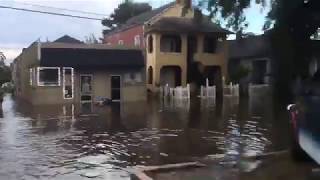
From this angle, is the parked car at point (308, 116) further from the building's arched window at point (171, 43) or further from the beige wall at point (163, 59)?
the building's arched window at point (171, 43)

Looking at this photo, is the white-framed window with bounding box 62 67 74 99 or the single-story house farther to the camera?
the white-framed window with bounding box 62 67 74 99

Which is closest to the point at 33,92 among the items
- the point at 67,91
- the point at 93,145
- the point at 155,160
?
the point at 67,91

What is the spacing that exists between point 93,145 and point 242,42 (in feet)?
22.3

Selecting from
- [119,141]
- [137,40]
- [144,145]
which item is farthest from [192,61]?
[144,145]

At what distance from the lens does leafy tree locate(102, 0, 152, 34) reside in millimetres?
70188

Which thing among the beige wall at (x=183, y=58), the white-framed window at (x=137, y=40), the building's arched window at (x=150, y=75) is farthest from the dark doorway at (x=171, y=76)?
the white-framed window at (x=137, y=40)

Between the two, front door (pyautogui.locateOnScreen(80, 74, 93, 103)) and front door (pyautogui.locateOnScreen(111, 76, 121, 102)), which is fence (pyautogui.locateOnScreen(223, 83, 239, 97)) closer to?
front door (pyautogui.locateOnScreen(111, 76, 121, 102))

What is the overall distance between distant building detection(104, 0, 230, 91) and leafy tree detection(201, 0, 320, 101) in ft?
108

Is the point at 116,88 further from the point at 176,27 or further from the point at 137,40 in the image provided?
the point at 137,40

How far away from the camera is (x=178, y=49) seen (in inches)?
1671

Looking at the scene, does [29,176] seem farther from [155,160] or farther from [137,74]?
[137,74]

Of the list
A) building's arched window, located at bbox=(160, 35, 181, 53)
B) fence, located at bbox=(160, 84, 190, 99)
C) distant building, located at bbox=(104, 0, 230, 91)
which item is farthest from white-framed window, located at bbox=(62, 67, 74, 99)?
building's arched window, located at bbox=(160, 35, 181, 53)

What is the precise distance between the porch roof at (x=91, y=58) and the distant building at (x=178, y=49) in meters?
2.62

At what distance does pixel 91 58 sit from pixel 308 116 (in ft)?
100
